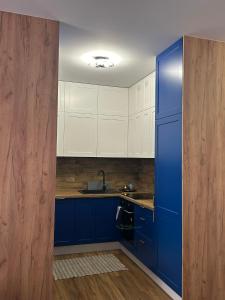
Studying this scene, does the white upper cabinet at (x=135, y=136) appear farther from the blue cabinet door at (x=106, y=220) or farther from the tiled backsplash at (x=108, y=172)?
the blue cabinet door at (x=106, y=220)

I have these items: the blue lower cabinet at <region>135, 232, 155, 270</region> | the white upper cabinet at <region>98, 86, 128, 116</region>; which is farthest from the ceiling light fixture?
the blue lower cabinet at <region>135, 232, 155, 270</region>

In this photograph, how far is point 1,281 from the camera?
213 cm

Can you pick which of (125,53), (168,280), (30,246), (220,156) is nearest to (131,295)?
(168,280)

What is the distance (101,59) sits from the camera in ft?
10.6

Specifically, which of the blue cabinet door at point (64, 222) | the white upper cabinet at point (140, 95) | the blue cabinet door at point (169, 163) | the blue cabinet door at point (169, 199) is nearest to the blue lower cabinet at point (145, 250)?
the blue cabinet door at point (169, 199)

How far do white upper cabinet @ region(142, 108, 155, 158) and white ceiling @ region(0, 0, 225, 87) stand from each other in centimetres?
73

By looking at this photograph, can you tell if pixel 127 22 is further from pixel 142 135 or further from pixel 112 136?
pixel 112 136

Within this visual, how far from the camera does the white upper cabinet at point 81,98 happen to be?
427cm

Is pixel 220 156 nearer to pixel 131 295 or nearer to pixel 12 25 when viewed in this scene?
pixel 131 295

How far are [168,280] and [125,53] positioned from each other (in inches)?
97.2

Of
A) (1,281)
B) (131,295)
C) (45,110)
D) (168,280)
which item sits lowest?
(131,295)

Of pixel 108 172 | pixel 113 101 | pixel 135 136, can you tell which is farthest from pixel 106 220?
pixel 113 101

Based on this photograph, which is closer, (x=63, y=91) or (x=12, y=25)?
(x=12, y=25)

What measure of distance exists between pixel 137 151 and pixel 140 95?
83 centimetres
